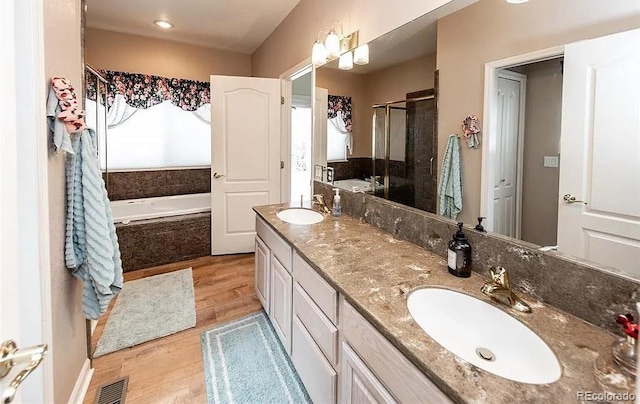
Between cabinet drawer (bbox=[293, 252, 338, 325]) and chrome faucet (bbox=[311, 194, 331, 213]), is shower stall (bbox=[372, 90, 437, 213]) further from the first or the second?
cabinet drawer (bbox=[293, 252, 338, 325])

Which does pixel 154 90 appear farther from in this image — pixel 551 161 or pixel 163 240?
pixel 551 161

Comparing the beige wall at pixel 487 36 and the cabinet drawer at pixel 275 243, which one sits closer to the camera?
the beige wall at pixel 487 36

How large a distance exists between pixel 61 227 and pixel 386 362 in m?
1.39

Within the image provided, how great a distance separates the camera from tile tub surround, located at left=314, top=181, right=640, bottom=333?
855mm

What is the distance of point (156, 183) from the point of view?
411cm

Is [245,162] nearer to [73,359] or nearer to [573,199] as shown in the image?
[73,359]

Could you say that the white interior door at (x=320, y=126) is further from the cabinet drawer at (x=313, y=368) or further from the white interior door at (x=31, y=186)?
the white interior door at (x=31, y=186)

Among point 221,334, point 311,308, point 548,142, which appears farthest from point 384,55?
point 221,334

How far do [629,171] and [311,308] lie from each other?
116 centimetres

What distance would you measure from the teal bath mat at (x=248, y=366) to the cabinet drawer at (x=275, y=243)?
1.94 ft

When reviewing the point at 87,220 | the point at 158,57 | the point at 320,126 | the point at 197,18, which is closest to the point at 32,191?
the point at 87,220

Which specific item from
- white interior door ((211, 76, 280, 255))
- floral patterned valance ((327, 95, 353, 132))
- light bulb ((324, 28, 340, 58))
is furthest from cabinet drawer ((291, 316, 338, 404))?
white interior door ((211, 76, 280, 255))

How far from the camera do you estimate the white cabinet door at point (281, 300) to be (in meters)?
1.75

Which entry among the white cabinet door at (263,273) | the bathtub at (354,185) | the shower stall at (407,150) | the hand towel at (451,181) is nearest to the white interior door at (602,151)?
the hand towel at (451,181)
